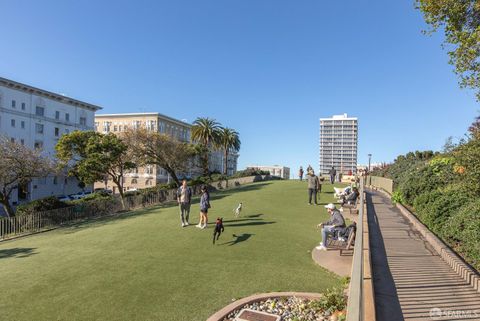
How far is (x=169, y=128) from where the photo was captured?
92625mm

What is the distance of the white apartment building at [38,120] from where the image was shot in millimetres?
51844

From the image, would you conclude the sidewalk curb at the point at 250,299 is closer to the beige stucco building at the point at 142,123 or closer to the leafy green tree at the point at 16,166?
the leafy green tree at the point at 16,166

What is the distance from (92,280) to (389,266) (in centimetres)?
699

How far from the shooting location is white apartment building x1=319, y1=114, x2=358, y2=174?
4946 inches

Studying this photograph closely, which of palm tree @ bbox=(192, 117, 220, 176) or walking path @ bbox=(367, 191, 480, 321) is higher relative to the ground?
palm tree @ bbox=(192, 117, 220, 176)

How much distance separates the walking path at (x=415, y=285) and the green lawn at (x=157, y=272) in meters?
1.33

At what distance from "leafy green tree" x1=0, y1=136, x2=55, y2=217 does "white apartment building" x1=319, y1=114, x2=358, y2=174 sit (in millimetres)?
112213

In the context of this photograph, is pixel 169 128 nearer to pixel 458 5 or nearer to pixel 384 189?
pixel 384 189

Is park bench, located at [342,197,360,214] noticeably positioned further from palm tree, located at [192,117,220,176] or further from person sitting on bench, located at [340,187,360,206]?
palm tree, located at [192,117,220,176]

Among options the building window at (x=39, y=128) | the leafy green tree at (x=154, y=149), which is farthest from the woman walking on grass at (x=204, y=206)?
the building window at (x=39, y=128)

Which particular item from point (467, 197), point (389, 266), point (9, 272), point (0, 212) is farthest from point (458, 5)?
point (0, 212)

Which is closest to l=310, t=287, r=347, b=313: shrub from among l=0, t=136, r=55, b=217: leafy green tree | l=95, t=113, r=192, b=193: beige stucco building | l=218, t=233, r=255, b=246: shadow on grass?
l=218, t=233, r=255, b=246: shadow on grass

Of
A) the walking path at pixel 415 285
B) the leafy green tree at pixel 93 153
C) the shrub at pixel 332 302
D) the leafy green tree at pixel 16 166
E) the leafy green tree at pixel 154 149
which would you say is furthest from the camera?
the leafy green tree at pixel 154 149

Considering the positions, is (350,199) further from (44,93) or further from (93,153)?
(44,93)
